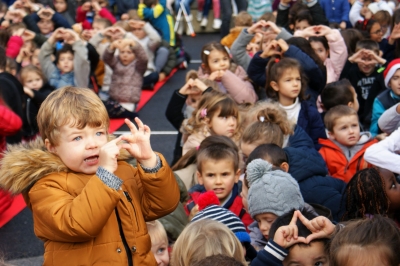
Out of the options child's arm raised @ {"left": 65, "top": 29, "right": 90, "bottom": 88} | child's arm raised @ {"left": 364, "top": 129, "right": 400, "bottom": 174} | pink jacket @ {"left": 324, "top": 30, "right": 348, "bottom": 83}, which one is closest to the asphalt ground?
child's arm raised @ {"left": 65, "top": 29, "right": 90, "bottom": 88}

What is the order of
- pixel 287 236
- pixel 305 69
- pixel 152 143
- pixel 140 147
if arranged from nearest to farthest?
pixel 140 147
pixel 287 236
pixel 305 69
pixel 152 143

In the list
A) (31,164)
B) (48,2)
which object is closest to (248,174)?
(31,164)

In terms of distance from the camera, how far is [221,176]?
389cm

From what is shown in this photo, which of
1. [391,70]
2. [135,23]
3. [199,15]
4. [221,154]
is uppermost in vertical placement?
[391,70]

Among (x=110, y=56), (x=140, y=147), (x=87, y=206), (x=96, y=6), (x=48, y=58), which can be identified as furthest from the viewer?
(x=96, y=6)

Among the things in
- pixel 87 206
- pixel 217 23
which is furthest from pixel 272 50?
pixel 217 23

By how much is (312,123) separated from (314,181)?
4.15 ft

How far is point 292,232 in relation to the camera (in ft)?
8.85

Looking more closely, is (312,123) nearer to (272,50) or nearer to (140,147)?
(272,50)

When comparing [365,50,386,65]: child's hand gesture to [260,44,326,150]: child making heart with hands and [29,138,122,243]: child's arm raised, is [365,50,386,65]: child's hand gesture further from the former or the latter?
[29,138,122,243]: child's arm raised

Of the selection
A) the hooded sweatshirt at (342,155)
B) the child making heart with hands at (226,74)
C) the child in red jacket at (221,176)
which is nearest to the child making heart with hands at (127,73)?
the child making heart with hands at (226,74)

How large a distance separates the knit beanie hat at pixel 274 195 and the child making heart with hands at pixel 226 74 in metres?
A: 2.48

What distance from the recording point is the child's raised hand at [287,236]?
2.68 metres

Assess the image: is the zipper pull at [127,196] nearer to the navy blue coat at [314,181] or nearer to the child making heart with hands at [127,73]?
the navy blue coat at [314,181]
